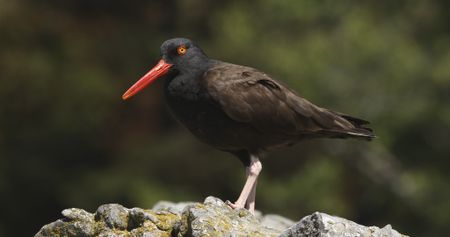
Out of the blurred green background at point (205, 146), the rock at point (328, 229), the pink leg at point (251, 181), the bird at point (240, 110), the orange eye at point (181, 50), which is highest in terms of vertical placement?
the blurred green background at point (205, 146)

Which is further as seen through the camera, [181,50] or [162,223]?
[181,50]

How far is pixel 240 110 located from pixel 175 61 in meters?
0.80

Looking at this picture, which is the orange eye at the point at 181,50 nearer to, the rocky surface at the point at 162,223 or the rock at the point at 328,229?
the rocky surface at the point at 162,223

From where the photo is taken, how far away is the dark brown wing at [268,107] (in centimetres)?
895

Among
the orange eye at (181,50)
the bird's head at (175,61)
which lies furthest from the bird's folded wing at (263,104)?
the orange eye at (181,50)

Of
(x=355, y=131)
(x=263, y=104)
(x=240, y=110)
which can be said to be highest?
(x=355, y=131)

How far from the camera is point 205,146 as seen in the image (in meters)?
24.2

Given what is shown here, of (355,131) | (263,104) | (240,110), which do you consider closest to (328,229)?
(240,110)

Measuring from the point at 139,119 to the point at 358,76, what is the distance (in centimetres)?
750

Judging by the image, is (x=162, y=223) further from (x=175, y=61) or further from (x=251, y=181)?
(x=175, y=61)

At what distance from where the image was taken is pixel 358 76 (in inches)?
A: 921

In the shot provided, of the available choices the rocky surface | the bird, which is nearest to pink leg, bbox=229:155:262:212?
the bird

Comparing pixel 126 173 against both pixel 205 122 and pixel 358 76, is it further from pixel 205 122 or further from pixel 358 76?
pixel 205 122

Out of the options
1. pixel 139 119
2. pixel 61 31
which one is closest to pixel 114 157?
pixel 139 119
